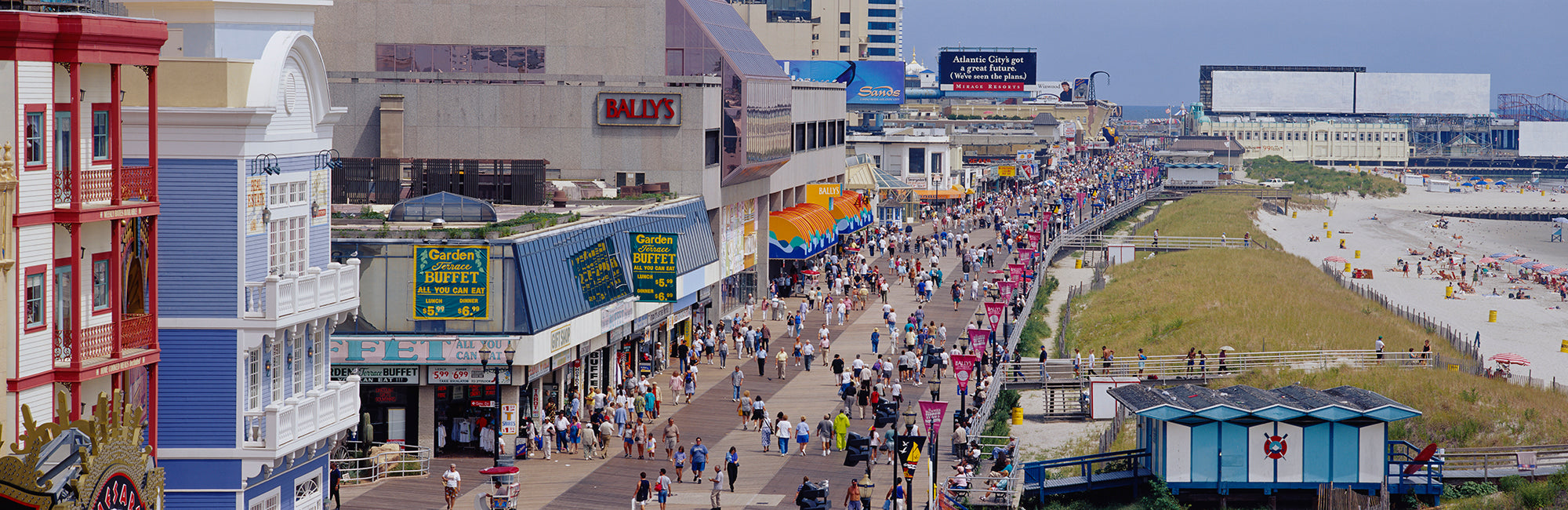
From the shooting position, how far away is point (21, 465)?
50.9 ft

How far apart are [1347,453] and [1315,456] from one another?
1.87ft

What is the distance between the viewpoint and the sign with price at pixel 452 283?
34.3 meters

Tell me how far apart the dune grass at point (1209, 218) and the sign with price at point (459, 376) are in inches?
2737

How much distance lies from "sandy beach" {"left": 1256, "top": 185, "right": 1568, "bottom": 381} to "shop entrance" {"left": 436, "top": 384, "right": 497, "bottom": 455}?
98.5ft

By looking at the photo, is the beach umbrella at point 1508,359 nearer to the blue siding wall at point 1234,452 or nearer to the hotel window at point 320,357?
the blue siding wall at point 1234,452

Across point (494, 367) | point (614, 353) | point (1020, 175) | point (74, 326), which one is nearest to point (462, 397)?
point (494, 367)

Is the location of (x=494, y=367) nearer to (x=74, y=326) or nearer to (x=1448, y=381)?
(x=74, y=326)

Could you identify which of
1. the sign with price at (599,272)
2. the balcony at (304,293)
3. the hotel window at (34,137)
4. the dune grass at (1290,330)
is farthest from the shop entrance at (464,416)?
the dune grass at (1290,330)

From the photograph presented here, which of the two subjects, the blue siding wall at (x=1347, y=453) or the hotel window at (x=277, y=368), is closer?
the hotel window at (x=277, y=368)

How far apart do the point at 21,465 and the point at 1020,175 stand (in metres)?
132

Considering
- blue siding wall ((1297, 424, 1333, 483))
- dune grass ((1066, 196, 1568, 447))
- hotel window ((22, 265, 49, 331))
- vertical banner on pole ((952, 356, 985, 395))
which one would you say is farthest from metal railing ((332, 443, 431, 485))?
dune grass ((1066, 196, 1568, 447))

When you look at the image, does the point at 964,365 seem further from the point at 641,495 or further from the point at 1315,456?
the point at 641,495

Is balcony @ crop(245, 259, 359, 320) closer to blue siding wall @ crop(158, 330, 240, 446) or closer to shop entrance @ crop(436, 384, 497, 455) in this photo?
blue siding wall @ crop(158, 330, 240, 446)

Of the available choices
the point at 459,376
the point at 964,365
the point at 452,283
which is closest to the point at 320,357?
the point at 452,283
